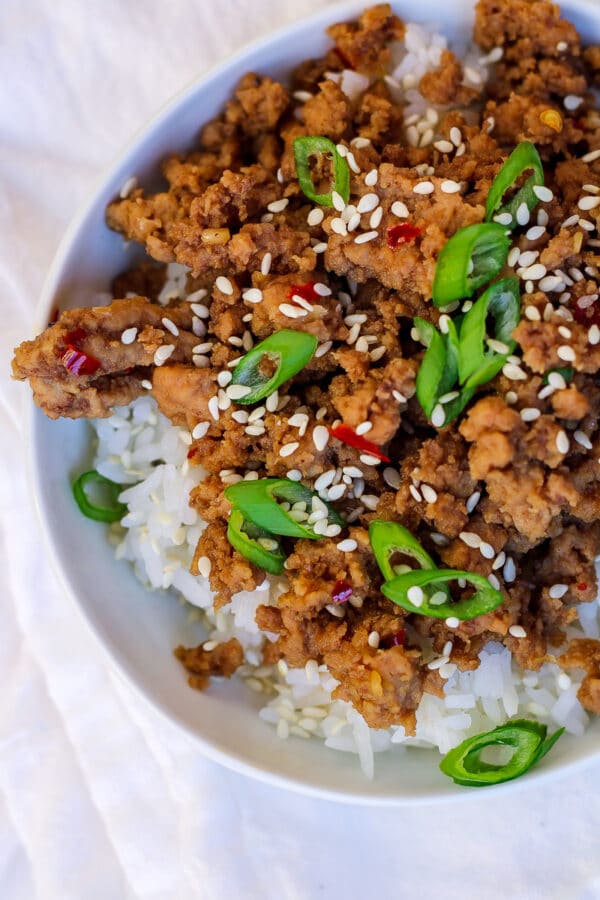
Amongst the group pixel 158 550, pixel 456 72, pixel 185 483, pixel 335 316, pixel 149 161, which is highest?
pixel 149 161

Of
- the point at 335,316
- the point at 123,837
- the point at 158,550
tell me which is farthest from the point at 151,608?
the point at 335,316

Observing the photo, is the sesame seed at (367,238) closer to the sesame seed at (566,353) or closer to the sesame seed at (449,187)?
the sesame seed at (449,187)

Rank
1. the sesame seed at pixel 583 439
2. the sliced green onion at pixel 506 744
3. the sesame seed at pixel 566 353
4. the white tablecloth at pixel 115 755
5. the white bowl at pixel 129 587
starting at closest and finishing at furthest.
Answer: the sesame seed at pixel 566 353, the sesame seed at pixel 583 439, the sliced green onion at pixel 506 744, the white bowl at pixel 129 587, the white tablecloth at pixel 115 755

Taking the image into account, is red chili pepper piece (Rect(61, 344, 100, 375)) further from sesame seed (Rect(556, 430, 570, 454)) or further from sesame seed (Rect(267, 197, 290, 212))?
sesame seed (Rect(556, 430, 570, 454))

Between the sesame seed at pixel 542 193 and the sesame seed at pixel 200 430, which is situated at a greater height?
the sesame seed at pixel 542 193

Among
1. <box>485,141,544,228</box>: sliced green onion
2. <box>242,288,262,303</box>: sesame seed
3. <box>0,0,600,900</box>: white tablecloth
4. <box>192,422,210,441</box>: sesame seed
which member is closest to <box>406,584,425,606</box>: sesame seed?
<box>192,422,210,441</box>: sesame seed

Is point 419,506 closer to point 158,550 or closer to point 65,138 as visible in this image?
point 158,550

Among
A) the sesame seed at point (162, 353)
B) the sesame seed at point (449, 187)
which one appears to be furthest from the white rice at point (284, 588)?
the sesame seed at point (449, 187)
